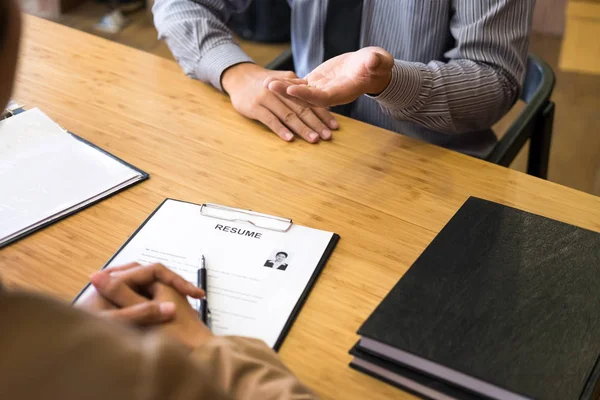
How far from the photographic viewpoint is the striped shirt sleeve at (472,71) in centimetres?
129

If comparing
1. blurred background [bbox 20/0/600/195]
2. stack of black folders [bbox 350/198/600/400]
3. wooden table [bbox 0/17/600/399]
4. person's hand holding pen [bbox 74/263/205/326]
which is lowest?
blurred background [bbox 20/0/600/195]

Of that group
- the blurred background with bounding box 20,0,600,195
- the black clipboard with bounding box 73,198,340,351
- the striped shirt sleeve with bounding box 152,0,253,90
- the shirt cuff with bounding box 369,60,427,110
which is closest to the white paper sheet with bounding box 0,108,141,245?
the black clipboard with bounding box 73,198,340,351

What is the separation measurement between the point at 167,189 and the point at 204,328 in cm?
35

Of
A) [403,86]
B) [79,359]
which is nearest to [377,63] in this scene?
[403,86]

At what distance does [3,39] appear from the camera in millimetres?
458

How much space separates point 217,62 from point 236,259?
588mm

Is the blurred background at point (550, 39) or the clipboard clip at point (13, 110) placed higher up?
the clipboard clip at point (13, 110)

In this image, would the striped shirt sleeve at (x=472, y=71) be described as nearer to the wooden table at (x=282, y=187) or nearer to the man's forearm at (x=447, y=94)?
the man's forearm at (x=447, y=94)

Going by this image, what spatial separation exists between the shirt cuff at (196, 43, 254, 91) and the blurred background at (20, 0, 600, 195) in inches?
63.6

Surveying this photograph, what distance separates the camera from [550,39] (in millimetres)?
3711

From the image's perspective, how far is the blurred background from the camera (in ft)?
9.44

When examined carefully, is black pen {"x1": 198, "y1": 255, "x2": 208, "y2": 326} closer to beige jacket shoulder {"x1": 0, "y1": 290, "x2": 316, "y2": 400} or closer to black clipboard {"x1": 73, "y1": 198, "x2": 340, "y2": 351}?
black clipboard {"x1": 73, "y1": 198, "x2": 340, "y2": 351}

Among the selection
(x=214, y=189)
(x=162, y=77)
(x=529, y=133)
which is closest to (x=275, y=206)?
(x=214, y=189)

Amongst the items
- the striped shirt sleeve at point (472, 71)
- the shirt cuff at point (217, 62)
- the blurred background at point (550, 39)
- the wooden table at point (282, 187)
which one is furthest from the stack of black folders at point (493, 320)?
the blurred background at point (550, 39)
